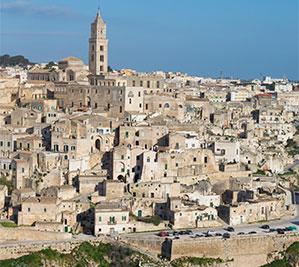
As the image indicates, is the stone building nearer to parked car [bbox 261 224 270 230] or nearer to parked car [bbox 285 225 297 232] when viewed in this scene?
parked car [bbox 261 224 270 230]

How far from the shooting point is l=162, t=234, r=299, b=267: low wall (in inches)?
1468

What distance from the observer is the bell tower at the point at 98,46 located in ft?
202

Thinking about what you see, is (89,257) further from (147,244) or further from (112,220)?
(147,244)

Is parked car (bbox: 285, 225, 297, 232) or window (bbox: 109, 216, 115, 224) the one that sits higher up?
window (bbox: 109, 216, 115, 224)

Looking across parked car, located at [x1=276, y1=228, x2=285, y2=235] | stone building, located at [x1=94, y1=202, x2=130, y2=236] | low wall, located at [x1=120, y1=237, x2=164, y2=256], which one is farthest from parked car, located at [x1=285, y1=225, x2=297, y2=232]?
stone building, located at [x1=94, y1=202, x2=130, y2=236]

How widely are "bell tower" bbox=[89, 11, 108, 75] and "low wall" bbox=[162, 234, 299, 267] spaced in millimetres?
25663

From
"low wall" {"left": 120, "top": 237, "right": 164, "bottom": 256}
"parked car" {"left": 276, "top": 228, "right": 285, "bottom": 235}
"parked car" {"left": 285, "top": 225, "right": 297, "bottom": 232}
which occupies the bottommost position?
"low wall" {"left": 120, "top": 237, "right": 164, "bottom": 256}

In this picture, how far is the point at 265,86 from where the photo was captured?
326ft

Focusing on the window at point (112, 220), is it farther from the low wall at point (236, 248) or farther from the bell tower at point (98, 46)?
the bell tower at point (98, 46)

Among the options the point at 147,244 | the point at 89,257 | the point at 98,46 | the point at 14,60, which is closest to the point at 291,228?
the point at 147,244

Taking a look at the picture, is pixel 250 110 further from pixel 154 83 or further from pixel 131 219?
pixel 131 219

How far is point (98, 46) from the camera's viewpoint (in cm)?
6169

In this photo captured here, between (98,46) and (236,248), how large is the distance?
2722cm

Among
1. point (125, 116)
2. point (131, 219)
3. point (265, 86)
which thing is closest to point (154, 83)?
point (125, 116)
